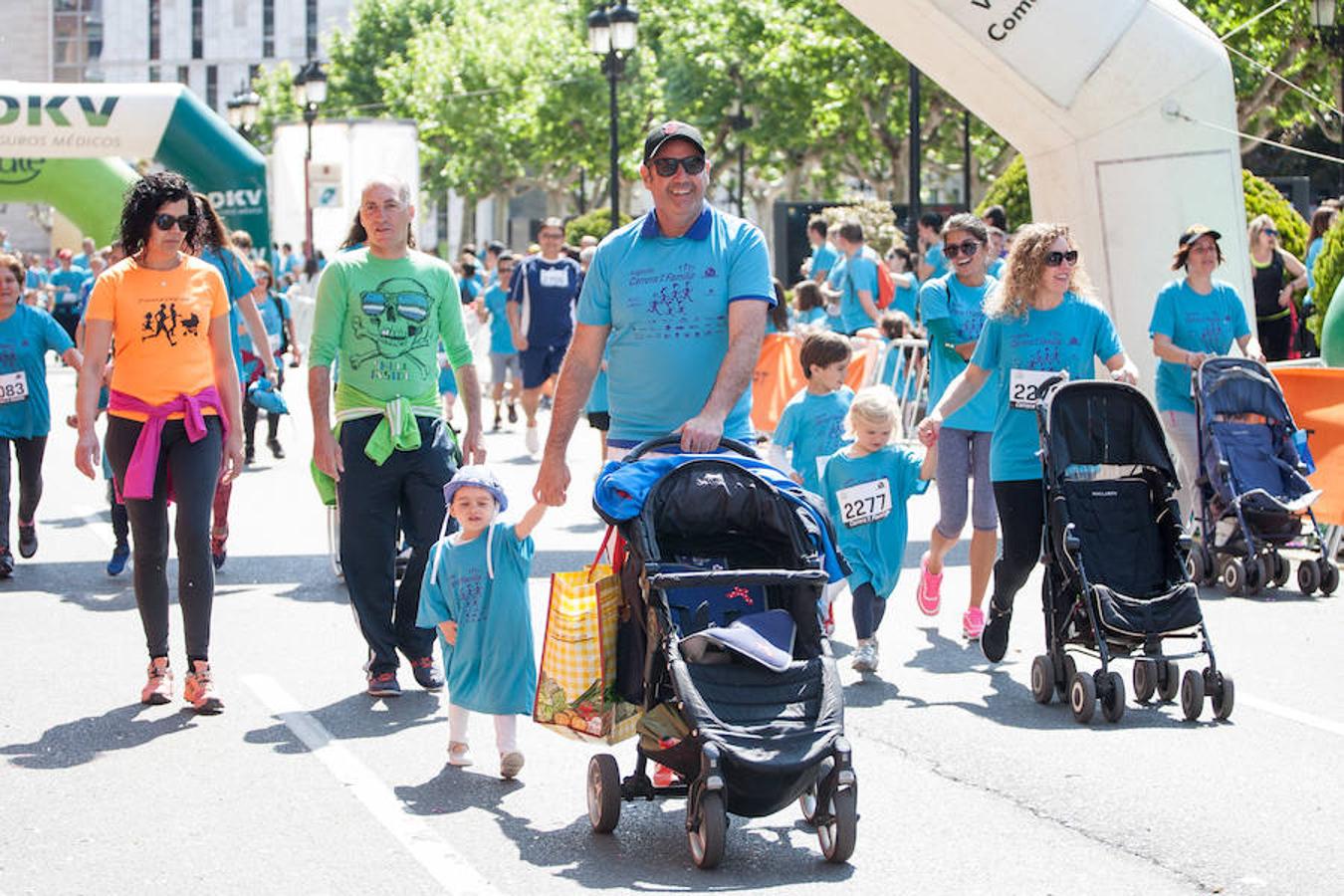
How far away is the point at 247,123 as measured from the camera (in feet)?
158

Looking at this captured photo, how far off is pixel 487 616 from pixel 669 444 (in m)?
0.99

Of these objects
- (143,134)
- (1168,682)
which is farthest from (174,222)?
(143,134)

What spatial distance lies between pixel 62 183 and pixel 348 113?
59714 millimetres

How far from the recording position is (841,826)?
19.1 ft

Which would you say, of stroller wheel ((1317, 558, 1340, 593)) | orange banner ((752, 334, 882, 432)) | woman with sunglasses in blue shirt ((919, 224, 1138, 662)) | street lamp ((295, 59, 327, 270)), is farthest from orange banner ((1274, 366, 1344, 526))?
street lamp ((295, 59, 327, 270))

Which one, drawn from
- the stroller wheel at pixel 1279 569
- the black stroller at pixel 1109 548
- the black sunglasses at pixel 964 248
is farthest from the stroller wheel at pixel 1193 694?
the stroller wheel at pixel 1279 569

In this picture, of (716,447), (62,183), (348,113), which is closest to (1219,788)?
(716,447)

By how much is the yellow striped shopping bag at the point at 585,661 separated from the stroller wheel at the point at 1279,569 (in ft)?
19.5

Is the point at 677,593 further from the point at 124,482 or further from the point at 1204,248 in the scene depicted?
the point at 1204,248

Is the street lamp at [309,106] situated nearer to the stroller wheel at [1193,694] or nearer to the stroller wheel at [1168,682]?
the stroller wheel at [1168,682]

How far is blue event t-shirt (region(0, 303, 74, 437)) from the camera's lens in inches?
483

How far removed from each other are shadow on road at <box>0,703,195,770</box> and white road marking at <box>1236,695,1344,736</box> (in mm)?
3932

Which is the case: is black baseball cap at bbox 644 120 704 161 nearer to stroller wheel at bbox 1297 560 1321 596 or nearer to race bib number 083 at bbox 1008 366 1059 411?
race bib number 083 at bbox 1008 366 1059 411

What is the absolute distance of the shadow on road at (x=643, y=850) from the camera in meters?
5.84
